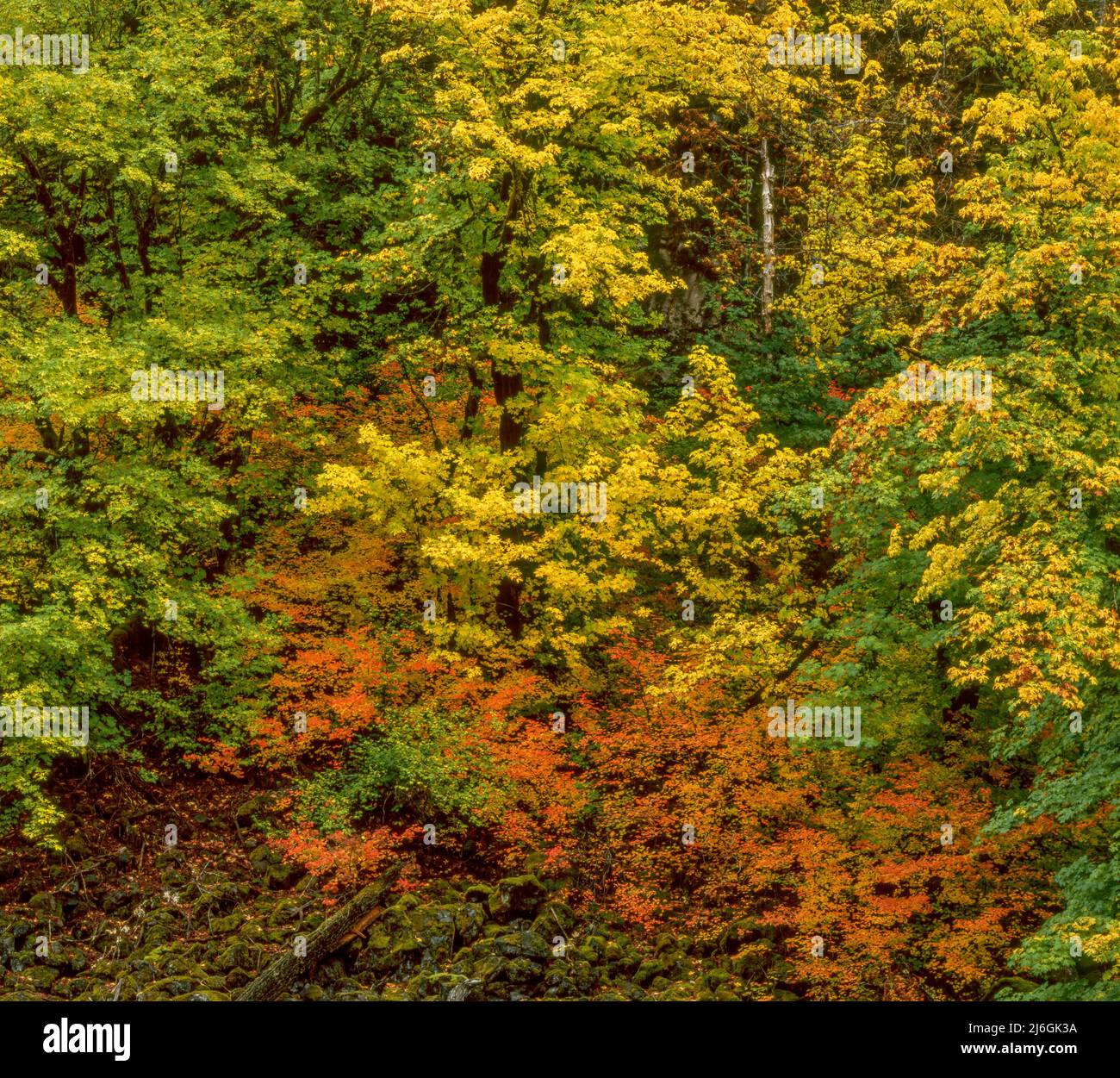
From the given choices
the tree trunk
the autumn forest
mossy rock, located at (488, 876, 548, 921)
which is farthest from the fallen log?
the tree trunk

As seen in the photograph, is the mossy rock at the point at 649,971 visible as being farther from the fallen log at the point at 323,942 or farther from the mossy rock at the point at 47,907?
the mossy rock at the point at 47,907

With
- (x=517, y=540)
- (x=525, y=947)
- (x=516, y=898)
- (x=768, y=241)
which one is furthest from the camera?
(x=768, y=241)

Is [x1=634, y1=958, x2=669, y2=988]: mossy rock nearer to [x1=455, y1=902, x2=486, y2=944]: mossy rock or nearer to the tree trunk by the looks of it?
[x1=455, y1=902, x2=486, y2=944]: mossy rock

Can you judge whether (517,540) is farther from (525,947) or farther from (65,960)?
(65,960)

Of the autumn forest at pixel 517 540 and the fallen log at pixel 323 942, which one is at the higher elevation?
the autumn forest at pixel 517 540

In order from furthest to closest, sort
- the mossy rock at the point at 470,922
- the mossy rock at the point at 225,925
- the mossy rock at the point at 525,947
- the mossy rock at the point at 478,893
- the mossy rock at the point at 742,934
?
the mossy rock at the point at 478,893 → the mossy rock at the point at 742,934 → the mossy rock at the point at 470,922 → the mossy rock at the point at 225,925 → the mossy rock at the point at 525,947

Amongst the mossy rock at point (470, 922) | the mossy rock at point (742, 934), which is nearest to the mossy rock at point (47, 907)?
the mossy rock at point (470, 922)

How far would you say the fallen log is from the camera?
59.1 ft

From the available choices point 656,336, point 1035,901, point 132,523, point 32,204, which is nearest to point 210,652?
point 132,523

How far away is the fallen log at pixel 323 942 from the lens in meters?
18.0

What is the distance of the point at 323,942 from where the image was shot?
18844mm

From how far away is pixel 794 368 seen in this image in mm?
24906

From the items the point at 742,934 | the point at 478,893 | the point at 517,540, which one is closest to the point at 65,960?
the point at 478,893
